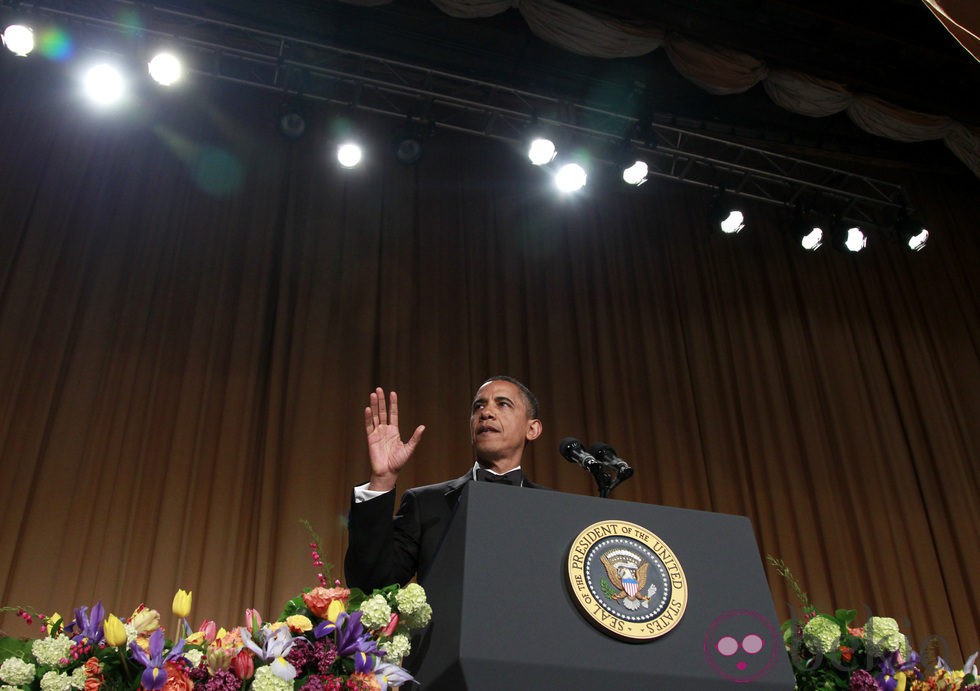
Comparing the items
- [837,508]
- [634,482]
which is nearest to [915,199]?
[837,508]

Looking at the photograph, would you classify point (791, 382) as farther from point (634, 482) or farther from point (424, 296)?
point (424, 296)

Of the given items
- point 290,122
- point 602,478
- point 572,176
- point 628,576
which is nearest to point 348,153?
point 290,122

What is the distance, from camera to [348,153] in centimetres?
543

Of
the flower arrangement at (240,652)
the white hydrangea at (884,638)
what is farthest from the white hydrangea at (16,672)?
the white hydrangea at (884,638)

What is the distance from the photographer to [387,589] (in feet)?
5.17

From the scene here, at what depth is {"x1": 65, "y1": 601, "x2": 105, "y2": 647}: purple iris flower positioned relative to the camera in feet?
5.00

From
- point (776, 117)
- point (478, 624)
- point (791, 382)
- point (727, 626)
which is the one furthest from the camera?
point (776, 117)

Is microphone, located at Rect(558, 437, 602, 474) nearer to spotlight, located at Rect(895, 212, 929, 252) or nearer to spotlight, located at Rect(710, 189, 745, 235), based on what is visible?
spotlight, located at Rect(710, 189, 745, 235)

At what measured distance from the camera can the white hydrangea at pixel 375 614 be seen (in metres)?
1.51

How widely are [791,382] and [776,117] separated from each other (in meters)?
2.08

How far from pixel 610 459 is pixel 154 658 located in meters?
0.99

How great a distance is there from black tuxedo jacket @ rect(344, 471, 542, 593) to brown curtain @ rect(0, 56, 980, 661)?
2666 mm

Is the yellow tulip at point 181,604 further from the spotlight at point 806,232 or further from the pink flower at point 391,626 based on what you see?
the spotlight at point 806,232

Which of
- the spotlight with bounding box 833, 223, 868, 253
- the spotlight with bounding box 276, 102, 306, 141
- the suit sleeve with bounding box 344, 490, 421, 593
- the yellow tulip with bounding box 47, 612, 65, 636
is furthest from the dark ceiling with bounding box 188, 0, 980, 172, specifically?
the yellow tulip with bounding box 47, 612, 65, 636
